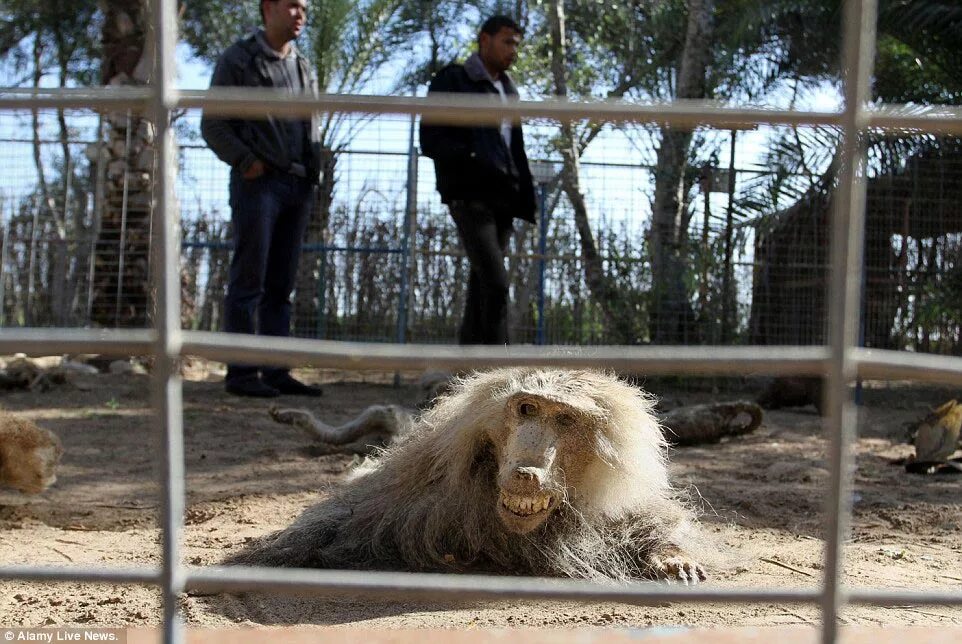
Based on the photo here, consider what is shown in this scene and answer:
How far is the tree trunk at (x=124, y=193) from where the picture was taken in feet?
28.6

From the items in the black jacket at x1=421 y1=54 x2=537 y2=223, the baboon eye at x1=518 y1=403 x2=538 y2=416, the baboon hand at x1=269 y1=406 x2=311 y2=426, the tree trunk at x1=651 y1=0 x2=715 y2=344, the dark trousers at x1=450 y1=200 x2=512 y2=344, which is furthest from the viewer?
the tree trunk at x1=651 y1=0 x2=715 y2=344

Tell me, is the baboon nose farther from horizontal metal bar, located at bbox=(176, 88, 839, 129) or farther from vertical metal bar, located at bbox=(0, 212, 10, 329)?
vertical metal bar, located at bbox=(0, 212, 10, 329)

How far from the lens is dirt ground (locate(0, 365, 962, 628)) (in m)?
2.33

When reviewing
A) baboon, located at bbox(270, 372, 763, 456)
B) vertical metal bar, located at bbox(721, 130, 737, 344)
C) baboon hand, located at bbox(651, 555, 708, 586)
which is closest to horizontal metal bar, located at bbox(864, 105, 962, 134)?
baboon hand, located at bbox(651, 555, 708, 586)

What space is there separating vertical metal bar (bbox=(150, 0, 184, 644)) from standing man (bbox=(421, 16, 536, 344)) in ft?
12.8

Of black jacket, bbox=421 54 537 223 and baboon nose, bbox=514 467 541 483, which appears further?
black jacket, bbox=421 54 537 223

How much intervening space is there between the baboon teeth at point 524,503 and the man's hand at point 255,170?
141 inches

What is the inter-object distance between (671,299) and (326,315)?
10.6ft

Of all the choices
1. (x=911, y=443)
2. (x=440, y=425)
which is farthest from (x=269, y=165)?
(x=911, y=443)

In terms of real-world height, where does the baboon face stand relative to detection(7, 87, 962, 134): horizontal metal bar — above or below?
below

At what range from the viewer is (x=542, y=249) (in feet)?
28.5

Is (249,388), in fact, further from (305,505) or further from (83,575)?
(83,575)

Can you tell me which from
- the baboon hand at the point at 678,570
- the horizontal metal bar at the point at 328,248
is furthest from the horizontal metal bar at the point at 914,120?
the horizontal metal bar at the point at 328,248

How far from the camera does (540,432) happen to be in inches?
101
